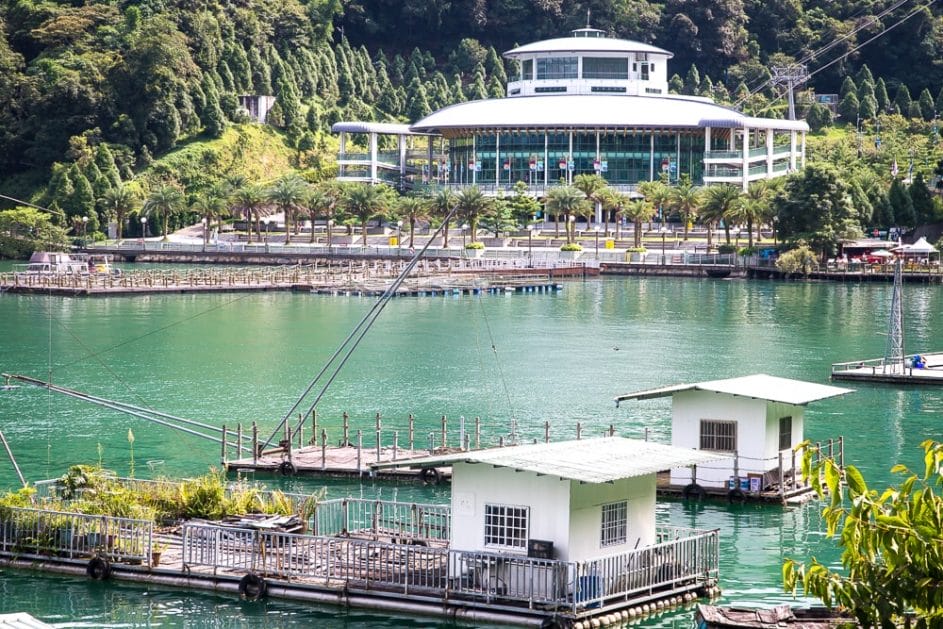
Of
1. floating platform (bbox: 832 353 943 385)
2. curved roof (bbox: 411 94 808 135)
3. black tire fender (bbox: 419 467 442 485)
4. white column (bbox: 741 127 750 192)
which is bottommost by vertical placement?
black tire fender (bbox: 419 467 442 485)

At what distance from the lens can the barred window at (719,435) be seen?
41.0m

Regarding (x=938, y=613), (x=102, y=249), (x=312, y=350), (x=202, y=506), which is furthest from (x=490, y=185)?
(x=938, y=613)

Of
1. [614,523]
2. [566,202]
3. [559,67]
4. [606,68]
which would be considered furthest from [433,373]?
[606,68]

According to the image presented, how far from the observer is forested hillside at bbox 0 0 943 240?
161375 mm

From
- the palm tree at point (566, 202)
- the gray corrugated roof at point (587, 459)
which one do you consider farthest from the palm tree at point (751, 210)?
the gray corrugated roof at point (587, 459)

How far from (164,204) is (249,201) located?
30.1ft

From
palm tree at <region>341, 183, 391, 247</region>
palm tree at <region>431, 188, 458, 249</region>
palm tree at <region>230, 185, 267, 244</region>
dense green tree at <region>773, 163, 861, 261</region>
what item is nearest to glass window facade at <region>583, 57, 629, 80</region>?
palm tree at <region>431, 188, 458, 249</region>

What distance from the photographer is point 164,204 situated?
479ft

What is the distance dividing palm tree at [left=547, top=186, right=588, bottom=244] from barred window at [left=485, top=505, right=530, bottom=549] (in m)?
105

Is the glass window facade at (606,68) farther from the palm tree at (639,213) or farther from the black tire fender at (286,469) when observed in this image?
the black tire fender at (286,469)

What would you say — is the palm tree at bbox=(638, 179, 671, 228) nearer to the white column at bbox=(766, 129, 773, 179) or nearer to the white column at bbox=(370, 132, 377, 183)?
the white column at bbox=(766, 129, 773, 179)

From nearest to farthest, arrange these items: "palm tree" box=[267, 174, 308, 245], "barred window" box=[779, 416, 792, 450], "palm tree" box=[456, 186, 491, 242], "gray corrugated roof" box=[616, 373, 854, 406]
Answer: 1. "gray corrugated roof" box=[616, 373, 854, 406]
2. "barred window" box=[779, 416, 792, 450]
3. "palm tree" box=[456, 186, 491, 242]
4. "palm tree" box=[267, 174, 308, 245]

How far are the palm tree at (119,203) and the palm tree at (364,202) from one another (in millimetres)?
20188

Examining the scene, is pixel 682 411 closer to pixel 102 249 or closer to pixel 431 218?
pixel 431 218
